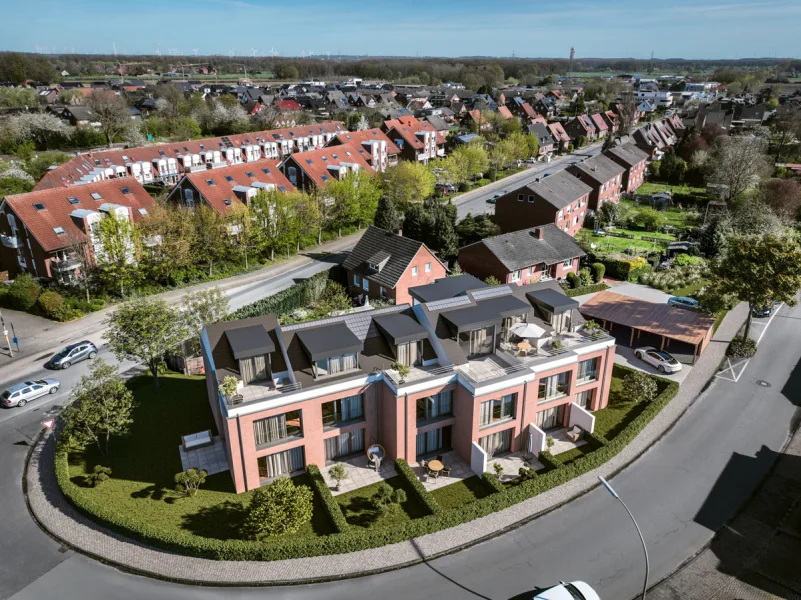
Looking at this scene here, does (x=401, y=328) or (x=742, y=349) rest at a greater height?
(x=401, y=328)

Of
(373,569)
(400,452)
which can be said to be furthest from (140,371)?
(373,569)

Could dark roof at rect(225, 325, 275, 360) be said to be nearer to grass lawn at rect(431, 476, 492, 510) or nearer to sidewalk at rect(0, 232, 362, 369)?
grass lawn at rect(431, 476, 492, 510)

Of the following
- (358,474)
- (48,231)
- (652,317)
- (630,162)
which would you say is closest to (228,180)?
(48,231)

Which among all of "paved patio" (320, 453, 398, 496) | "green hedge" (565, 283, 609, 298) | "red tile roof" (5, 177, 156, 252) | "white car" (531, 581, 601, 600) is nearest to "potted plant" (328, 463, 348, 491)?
"paved patio" (320, 453, 398, 496)

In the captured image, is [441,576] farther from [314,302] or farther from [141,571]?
[314,302]

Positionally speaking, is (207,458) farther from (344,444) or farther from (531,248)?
(531,248)

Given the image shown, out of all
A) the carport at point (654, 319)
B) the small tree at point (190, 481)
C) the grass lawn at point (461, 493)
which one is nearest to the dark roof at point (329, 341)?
the small tree at point (190, 481)

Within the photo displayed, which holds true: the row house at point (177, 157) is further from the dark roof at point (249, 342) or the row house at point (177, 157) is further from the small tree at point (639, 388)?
the small tree at point (639, 388)
